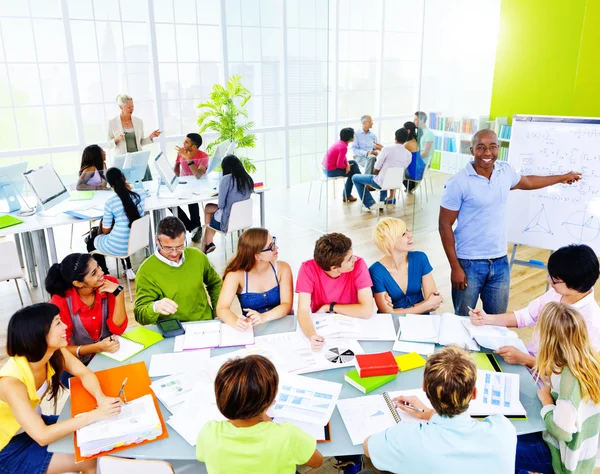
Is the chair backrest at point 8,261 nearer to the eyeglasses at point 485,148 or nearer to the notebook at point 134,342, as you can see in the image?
the notebook at point 134,342

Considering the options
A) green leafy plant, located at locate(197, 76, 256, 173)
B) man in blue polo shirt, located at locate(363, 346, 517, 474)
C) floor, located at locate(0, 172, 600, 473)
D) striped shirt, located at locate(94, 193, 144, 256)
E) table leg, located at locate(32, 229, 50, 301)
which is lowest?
floor, located at locate(0, 172, 600, 473)

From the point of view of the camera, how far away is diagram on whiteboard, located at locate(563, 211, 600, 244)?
4.09m

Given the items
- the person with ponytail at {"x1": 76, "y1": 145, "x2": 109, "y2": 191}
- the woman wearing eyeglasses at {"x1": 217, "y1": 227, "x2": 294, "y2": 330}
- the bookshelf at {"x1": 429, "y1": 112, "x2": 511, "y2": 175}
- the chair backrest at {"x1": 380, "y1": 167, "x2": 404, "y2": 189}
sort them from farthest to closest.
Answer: the chair backrest at {"x1": 380, "y1": 167, "x2": 404, "y2": 189} → the bookshelf at {"x1": 429, "y1": 112, "x2": 511, "y2": 175} → the person with ponytail at {"x1": 76, "y1": 145, "x2": 109, "y2": 191} → the woman wearing eyeglasses at {"x1": 217, "y1": 227, "x2": 294, "y2": 330}

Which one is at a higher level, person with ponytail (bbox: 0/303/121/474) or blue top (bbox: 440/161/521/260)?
blue top (bbox: 440/161/521/260)

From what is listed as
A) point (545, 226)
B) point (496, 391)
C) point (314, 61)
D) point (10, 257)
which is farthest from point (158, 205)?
point (496, 391)

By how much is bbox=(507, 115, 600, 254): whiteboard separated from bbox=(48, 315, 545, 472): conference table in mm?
2172

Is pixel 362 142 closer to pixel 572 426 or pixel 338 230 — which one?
pixel 338 230

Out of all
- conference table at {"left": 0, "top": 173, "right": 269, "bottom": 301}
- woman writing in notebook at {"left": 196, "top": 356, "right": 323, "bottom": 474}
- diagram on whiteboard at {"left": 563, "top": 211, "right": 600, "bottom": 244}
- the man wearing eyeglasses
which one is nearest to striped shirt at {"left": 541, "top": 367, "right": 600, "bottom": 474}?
woman writing in notebook at {"left": 196, "top": 356, "right": 323, "bottom": 474}

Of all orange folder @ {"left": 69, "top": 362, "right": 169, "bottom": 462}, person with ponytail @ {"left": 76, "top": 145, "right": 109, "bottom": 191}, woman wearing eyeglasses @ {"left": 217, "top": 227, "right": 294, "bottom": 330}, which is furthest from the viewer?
person with ponytail @ {"left": 76, "top": 145, "right": 109, "bottom": 191}

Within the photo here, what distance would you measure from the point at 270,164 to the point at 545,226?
555 cm

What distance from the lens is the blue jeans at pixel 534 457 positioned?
2107 millimetres

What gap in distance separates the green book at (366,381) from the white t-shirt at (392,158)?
518cm

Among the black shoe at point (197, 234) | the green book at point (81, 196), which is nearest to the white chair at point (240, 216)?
the black shoe at point (197, 234)

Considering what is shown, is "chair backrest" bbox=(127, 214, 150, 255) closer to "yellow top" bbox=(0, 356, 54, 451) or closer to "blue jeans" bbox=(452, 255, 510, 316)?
"yellow top" bbox=(0, 356, 54, 451)
